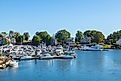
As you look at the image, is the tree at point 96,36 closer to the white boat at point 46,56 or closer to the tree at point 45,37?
the tree at point 45,37

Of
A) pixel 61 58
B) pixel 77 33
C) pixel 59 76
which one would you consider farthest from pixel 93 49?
pixel 59 76

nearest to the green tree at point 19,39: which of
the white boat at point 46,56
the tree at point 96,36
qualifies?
the tree at point 96,36

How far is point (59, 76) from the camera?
43969mm

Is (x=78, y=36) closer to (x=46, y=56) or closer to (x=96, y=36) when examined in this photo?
(x=96, y=36)

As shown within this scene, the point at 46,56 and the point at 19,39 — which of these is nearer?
the point at 46,56

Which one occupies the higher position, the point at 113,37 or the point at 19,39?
the point at 113,37

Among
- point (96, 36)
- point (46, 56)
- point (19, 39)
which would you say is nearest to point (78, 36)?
point (96, 36)

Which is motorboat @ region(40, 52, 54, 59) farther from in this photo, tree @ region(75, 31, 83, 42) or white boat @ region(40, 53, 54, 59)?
tree @ region(75, 31, 83, 42)

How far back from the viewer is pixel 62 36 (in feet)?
453

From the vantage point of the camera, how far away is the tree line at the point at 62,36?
418 ft

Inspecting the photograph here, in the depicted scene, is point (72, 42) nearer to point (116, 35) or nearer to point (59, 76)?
point (116, 35)

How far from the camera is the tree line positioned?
418ft

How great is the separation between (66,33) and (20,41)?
22.0 meters

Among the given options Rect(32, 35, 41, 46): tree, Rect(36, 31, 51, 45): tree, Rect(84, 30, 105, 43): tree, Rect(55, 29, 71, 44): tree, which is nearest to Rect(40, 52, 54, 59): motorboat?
Rect(32, 35, 41, 46): tree
